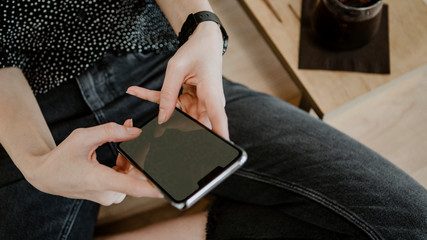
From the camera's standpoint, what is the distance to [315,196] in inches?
24.8

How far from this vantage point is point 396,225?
1.94 feet

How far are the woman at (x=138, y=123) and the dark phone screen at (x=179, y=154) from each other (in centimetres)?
3

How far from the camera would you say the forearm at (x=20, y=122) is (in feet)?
1.85

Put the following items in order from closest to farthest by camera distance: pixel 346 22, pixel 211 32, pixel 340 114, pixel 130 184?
pixel 130 184, pixel 211 32, pixel 346 22, pixel 340 114

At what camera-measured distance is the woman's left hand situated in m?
0.49

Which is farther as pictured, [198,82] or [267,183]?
[267,183]

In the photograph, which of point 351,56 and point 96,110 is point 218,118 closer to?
point 96,110

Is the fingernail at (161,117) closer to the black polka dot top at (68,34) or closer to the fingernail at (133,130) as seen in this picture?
the fingernail at (133,130)

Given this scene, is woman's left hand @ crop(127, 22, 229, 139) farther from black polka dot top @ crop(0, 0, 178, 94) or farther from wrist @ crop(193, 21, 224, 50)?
Result: black polka dot top @ crop(0, 0, 178, 94)

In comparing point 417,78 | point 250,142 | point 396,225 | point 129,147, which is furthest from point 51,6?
point 417,78

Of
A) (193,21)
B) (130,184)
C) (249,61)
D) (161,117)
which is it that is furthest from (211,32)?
(249,61)

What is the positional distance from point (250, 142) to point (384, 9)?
0.48 m

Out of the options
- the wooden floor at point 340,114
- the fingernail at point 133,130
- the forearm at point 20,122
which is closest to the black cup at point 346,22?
the wooden floor at point 340,114

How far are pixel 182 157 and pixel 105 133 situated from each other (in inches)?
4.7
